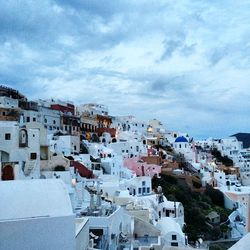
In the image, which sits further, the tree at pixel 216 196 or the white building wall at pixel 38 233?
the tree at pixel 216 196

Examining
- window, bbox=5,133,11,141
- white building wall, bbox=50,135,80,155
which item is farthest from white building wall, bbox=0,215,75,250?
white building wall, bbox=50,135,80,155

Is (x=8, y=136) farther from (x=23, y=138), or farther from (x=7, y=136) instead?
(x=23, y=138)

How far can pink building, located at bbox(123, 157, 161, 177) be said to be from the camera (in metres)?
40.9

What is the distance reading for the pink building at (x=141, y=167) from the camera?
1612 inches

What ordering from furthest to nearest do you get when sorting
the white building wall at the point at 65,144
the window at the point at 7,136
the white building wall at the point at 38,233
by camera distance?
the white building wall at the point at 65,144
the window at the point at 7,136
the white building wall at the point at 38,233

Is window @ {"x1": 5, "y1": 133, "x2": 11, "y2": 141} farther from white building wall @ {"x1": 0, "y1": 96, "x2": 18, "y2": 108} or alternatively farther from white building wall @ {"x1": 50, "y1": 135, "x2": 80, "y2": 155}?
white building wall @ {"x1": 0, "y1": 96, "x2": 18, "y2": 108}

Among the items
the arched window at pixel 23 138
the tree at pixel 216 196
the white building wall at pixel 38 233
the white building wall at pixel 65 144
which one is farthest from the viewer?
the tree at pixel 216 196

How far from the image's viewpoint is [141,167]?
136 ft

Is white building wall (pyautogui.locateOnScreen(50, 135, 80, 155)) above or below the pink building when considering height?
above

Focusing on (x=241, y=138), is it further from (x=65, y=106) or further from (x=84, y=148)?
(x=84, y=148)

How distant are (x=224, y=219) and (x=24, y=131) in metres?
20.9

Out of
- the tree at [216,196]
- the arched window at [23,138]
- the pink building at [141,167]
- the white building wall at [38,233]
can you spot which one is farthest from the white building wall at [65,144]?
the white building wall at [38,233]

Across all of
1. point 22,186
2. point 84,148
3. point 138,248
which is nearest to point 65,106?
point 84,148

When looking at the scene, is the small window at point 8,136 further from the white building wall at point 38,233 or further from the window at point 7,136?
the white building wall at point 38,233
